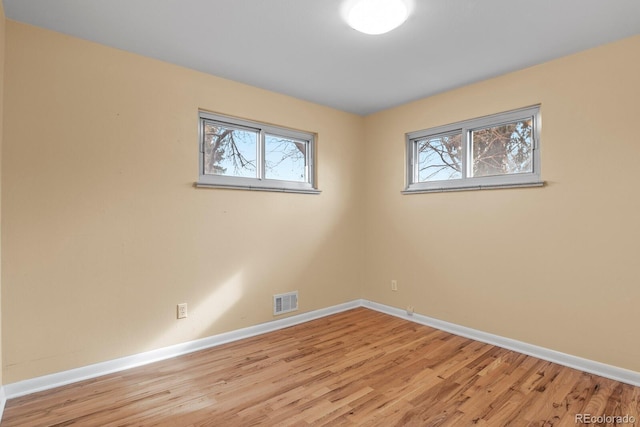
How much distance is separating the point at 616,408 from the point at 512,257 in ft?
3.77

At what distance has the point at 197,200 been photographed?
108 inches

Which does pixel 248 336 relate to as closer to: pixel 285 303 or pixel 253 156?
pixel 285 303

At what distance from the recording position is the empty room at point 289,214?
77.7 inches

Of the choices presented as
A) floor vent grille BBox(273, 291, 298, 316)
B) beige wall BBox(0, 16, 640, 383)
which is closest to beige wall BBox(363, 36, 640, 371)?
beige wall BBox(0, 16, 640, 383)

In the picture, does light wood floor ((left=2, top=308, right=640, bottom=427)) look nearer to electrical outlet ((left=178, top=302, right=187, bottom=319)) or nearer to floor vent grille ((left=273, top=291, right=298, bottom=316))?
electrical outlet ((left=178, top=302, right=187, bottom=319))

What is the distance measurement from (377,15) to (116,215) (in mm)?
2196

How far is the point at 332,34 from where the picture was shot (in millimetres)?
2182

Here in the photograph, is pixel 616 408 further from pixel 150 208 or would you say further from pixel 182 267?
pixel 150 208

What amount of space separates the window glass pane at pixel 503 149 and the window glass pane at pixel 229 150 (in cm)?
213

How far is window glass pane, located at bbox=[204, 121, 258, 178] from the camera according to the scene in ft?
9.53

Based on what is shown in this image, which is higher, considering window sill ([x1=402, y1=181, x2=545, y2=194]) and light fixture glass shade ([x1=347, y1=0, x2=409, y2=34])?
light fixture glass shade ([x1=347, y1=0, x2=409, y2=34])

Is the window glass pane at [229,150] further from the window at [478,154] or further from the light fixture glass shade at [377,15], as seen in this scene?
the window at [478,154]

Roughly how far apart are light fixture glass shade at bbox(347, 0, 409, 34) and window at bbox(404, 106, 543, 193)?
1466 mm

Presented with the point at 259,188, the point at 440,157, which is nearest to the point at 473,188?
the point at 440,157
